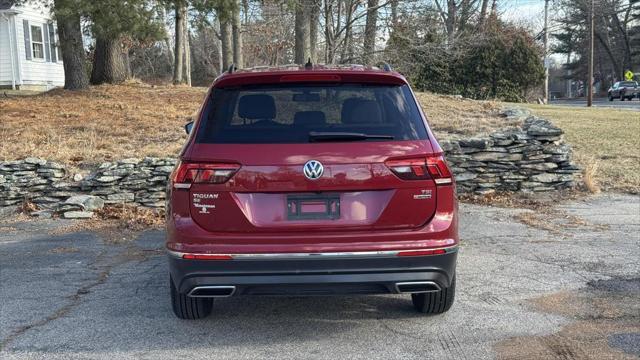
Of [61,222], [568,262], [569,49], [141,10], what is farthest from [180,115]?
[569,49]

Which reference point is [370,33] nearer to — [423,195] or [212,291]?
[423,195]

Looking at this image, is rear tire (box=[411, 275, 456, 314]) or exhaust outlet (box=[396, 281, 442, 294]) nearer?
exhaust outlet (box=[396, 281, 442, 294])

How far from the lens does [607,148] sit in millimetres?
12930

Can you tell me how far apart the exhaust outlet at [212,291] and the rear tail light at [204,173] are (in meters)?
0.64

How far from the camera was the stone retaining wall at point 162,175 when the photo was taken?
335 inches

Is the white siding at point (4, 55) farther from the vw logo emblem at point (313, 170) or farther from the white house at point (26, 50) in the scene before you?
the vw logo emblem at point (313, 170)

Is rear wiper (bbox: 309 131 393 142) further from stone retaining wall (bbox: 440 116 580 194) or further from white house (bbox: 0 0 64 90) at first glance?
white house (bbox: 0 0 64 90)

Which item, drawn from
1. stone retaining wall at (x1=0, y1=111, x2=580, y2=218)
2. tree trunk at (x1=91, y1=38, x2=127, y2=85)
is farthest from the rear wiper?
tree trunk at (x1=91, y1=38, x2=127, y2=85)

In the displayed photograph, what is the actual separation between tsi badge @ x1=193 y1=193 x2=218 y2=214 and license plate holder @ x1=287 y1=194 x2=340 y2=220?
47 cm

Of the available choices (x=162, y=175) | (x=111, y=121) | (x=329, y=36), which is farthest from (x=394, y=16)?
(x=162, y=175)

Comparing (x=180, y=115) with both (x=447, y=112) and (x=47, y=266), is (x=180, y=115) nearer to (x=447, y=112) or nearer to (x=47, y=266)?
(x=447, y=112)

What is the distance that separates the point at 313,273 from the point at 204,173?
0.89m

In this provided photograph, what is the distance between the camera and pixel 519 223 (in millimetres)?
7773

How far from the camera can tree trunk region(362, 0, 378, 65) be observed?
52.9 feet
